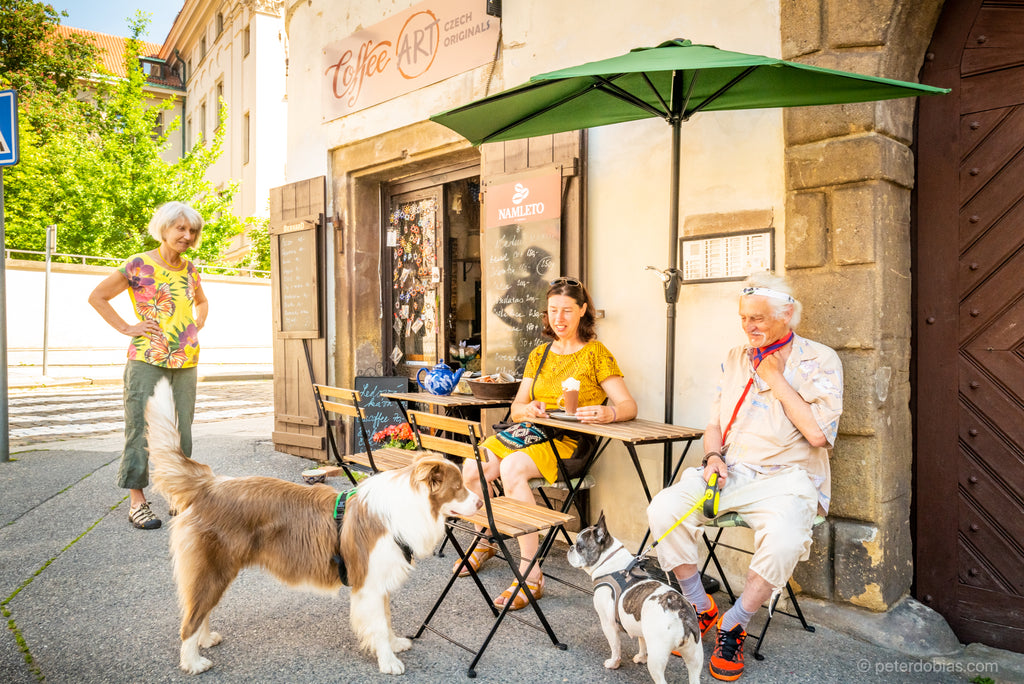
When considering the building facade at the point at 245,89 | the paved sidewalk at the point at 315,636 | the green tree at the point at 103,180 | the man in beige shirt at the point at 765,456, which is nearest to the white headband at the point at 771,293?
the man in beige shirt at the point at 765,456

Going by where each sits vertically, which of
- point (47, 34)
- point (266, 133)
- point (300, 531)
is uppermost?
point (47, 34)

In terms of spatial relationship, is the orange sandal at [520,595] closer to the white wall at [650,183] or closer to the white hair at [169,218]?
the white wall at [650,183]

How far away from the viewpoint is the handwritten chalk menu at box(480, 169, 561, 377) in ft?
15.0

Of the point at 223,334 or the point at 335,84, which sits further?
the point at 223,334

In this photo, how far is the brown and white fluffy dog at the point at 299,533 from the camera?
8.88 ft

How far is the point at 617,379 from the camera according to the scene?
3.83m

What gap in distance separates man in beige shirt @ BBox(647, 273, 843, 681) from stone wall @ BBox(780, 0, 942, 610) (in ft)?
1.05

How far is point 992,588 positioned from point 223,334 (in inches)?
767

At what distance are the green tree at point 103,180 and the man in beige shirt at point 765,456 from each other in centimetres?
1866

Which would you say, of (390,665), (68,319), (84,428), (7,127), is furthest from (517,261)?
(68,319)

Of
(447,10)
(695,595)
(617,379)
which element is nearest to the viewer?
(695,595)

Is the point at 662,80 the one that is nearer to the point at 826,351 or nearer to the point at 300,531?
the point at 826,351

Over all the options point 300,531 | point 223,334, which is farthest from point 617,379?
point 223,334

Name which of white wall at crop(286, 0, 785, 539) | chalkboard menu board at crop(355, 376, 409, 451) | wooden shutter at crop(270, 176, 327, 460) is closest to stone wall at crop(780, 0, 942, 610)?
white wall at crop(286, 0, 785, 539)
